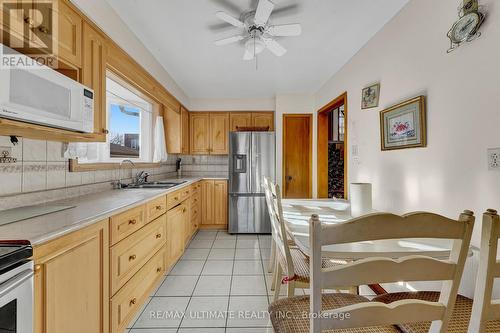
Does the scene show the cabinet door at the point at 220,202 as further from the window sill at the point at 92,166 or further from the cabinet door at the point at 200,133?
the window sill at the point at 92,166

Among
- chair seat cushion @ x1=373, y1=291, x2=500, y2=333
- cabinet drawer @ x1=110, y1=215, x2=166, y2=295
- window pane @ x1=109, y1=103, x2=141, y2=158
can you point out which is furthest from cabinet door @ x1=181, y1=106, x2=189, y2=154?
chair seat cushion @ x1=373, y1=291, x2=500, y2=333

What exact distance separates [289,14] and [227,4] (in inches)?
20.1

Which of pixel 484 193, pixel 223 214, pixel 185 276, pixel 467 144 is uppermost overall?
pixel 467 144

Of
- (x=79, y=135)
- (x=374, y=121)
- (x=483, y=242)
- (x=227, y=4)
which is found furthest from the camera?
(x=374, y=121)

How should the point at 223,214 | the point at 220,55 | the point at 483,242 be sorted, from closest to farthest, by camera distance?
the point at 483,242, the point at 220,55, the point at 223,214

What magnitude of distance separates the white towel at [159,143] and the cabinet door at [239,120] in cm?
128

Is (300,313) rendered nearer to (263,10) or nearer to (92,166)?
(263,10)

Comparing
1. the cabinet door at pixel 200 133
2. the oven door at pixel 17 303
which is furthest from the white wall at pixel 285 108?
the oven door at pixel 17 303

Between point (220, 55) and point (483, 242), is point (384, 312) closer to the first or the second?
point (483, 242)

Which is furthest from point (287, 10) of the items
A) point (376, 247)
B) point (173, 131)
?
point (173, 131)

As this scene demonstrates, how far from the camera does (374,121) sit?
2.27 metres

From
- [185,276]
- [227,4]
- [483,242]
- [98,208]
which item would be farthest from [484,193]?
[185,276]

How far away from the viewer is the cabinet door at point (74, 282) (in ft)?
3.14

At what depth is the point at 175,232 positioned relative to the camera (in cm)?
275
